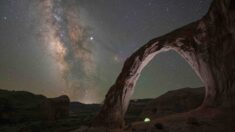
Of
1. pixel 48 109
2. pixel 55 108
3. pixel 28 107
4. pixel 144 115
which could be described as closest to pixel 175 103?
Result: pixel 144 115

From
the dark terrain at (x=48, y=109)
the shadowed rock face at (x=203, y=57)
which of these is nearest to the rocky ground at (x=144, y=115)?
the dark terrain at (x=48, y=109)

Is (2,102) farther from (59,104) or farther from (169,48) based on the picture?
(169,48)

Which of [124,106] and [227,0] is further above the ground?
[227,0]

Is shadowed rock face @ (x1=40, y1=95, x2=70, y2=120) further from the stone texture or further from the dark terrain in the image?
the stone texture

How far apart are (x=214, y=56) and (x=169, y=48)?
352 centimetres

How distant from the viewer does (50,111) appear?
38250 mm

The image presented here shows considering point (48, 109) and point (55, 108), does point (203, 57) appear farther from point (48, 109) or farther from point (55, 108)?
point (55, 108)

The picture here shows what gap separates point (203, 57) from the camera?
1466 cm

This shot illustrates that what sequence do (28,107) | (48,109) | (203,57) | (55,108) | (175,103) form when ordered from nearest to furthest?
(203,57) < (175,103) < (28,107) < (48,109) < (55,108)

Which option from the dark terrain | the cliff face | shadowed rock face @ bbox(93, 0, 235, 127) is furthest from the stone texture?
the cliff face

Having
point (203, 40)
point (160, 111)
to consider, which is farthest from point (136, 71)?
point (160, 111)

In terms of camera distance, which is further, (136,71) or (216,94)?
(136,71)

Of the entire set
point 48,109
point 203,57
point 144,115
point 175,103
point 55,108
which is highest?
point 203,57

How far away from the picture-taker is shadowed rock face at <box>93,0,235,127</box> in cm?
1265
